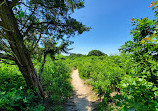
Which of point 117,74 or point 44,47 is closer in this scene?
point 44,47

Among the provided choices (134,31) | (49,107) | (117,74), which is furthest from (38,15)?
(117,74)

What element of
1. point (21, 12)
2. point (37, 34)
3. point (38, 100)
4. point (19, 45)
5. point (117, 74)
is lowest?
point (38, 100)

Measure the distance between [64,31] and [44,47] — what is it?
4.90ft

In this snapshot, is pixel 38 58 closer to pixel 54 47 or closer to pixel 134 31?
pixel 54 47

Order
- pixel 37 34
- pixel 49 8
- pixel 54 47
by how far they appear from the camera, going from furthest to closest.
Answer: pixel 54 47 → pixel 37 34 → pixel 49 8

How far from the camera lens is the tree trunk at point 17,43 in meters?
2.04

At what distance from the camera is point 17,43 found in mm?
2334

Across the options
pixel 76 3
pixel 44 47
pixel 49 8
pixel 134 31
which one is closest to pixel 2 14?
pixel 49 8

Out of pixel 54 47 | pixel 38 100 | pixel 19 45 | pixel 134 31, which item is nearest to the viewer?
pixel 134 31

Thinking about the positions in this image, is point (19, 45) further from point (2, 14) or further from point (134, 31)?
point (134, 31)

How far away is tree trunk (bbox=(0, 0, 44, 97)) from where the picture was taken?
2037mm

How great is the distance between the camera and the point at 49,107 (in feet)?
9.53

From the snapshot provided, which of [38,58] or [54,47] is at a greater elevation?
[54,47]

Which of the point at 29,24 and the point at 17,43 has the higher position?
the point at 29,24
